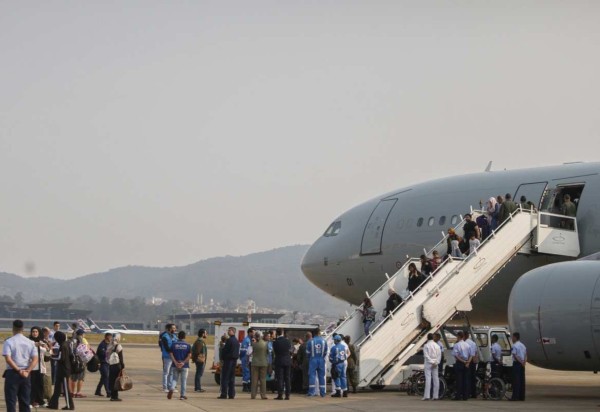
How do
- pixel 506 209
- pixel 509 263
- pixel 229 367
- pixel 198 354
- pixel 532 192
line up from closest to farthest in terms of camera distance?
pixel 229 367
pixel 198 354
pixel 506 209
pixel 509 263
pixel 532 192

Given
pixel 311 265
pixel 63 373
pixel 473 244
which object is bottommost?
pixel 63 373

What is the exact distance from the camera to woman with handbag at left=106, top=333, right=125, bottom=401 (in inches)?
879

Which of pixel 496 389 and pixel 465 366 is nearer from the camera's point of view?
pixel 465 366

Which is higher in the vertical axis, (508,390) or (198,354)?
(198,354)

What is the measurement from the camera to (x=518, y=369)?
2248 centimetres

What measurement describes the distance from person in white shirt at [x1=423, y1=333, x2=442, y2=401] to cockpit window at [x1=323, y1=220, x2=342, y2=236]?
12.4 metres

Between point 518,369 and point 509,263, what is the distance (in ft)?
19.0

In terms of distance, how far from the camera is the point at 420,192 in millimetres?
32281

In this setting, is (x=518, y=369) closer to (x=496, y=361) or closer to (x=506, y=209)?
(x=496, y=361)

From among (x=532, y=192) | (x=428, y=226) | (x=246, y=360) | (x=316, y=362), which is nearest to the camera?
(x=316, y=362)

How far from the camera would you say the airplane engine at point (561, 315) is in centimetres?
2116

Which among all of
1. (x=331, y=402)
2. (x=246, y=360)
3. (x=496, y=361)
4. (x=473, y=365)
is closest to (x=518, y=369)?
(x=496, y=361)

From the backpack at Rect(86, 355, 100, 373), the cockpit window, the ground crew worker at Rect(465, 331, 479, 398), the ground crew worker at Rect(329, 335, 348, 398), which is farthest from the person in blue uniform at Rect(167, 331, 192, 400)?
the cockpit window

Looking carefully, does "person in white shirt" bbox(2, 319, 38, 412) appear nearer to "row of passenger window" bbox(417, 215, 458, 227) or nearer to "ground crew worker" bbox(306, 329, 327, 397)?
"ground crew worker" bbox(306, 329, 327, 397)
